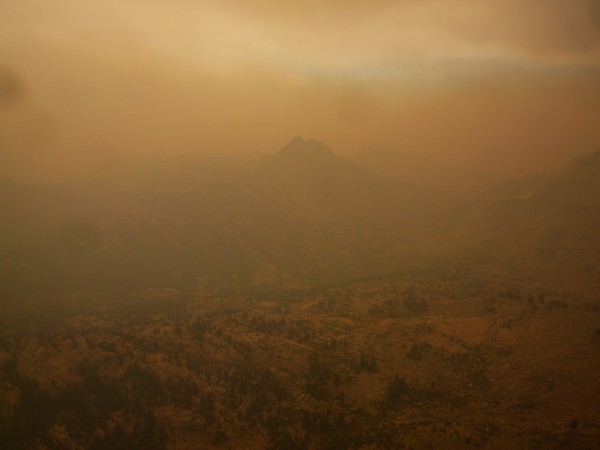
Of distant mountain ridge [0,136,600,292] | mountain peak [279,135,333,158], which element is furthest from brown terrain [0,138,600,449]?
mountain peak [279,135,333,158]

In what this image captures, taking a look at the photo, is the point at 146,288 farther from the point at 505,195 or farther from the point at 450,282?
the point at 505,195

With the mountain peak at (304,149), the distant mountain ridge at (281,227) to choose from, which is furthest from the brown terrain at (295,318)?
the mountain peak at (304,149)

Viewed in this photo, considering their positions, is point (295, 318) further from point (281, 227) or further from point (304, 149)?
point (304, 149)

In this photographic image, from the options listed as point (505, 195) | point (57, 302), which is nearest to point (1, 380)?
point (57, 302)

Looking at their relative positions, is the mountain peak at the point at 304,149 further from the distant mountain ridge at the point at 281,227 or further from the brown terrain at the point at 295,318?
the brown terrain at the point at 295,318

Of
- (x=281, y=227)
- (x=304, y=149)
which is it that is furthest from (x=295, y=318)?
(x=304, y=149)

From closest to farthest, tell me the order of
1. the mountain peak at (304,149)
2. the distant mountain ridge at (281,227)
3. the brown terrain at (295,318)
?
the brown terrain at (295,318), the distant mountain ridge at (281,227), the mountain peak at (304,149)

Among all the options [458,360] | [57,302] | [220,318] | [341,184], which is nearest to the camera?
[458,360]

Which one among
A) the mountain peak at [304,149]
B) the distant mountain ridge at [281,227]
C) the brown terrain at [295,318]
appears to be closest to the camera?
the brown terrain at [295,318]
